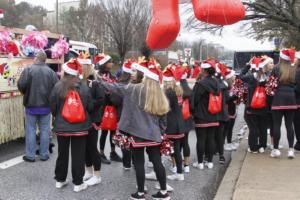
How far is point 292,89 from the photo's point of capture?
6.89 metres

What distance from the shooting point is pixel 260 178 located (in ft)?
18.9

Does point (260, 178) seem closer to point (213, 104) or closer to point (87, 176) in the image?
point (213, 104)

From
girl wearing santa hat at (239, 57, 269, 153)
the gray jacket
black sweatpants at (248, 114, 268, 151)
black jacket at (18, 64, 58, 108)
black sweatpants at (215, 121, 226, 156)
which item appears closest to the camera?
Result: the gray jacket

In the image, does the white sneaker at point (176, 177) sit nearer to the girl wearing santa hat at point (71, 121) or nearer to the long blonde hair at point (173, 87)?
the long blonde hair at point (173, 87)

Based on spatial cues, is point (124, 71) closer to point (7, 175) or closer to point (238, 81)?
point (7, 175)

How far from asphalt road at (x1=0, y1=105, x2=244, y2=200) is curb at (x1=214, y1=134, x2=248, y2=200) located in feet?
0.43

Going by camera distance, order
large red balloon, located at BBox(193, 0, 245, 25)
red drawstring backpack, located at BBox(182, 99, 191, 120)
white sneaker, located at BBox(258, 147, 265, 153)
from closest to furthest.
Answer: large red balloon, located at BBox(193, 0, 245, 25)
red drawstring backpack, located at BBox(182, 99, 191, 120)
white sneaker, located at BBox(258, 147, 265, 153)

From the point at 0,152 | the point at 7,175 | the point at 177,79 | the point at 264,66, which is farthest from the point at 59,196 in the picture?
the point at 264,66

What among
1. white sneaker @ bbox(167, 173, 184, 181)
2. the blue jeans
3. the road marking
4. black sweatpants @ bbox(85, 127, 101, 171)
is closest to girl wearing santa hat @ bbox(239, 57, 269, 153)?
white sneaker @ bbox(167, 173, 184, 181)

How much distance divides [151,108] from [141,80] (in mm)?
359

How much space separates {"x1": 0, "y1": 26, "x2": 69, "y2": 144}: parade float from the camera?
704 cm

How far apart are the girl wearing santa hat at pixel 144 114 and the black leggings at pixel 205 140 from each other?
5.75 feet

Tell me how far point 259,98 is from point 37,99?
3665 millimetres

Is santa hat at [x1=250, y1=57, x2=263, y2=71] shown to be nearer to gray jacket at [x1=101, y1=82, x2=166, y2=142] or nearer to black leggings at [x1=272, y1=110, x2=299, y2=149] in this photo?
black leggings at [x1=272, y1=110, x2=299, y2=149]
